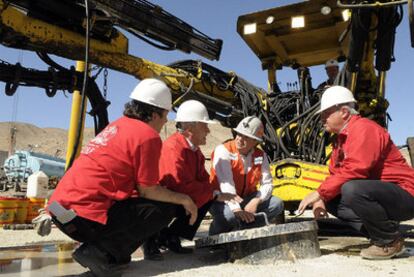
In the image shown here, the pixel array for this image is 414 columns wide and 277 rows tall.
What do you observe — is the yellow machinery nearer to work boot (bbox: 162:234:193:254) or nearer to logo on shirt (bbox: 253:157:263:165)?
logo on shirt (bbox: 253:157:263:165)

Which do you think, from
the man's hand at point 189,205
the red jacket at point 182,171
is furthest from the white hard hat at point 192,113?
the man's hand at point 189,205

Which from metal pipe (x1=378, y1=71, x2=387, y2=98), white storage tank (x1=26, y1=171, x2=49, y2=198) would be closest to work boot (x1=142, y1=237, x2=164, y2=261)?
metal pipe (x1=378, y1=71, x2=387, y2=98)

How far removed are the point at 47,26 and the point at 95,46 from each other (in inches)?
25.6

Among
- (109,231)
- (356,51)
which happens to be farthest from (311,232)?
(356,51)

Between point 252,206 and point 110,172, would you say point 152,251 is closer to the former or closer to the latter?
point 252,206

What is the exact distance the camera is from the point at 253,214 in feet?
11.7

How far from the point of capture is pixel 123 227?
2854mm

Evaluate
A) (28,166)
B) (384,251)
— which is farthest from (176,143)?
(28,166)

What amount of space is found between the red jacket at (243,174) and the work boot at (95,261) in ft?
4.37

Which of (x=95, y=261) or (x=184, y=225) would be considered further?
(x=184, y=225)

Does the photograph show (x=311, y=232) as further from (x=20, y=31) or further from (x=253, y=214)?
(x=20, y=31)

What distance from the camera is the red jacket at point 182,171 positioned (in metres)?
3.42

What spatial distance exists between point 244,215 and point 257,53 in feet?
13.4

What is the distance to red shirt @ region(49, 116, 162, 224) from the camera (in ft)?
8.75
